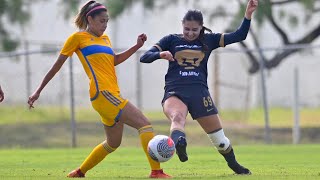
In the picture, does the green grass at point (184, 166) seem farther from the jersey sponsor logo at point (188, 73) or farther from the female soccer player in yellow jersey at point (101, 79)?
the jersey sponsor logo at point (188, 73)

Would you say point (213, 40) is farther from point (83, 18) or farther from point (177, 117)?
point (83, 18)

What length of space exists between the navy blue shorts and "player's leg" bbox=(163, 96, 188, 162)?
0.07 metres

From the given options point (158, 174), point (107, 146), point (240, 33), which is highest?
point (240, 33)

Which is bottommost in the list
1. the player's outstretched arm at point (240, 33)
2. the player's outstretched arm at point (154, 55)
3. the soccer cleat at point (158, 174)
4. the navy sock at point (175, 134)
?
the soccer cleat at point (158, 174)

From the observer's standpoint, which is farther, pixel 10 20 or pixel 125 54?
pixel 10 20

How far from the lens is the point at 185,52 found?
1095cm

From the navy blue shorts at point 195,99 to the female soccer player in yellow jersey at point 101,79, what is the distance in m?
0.53

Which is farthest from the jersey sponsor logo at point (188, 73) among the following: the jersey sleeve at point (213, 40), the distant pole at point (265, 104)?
the distant pole at point (265, 104)

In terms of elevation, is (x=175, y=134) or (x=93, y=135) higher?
(x=175, y=134)

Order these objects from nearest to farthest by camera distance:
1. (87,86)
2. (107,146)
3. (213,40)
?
(107,146) < (213,40) < (87,86)

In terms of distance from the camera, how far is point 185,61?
10.9 meters

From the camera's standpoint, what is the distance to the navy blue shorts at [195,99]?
10.8 meters

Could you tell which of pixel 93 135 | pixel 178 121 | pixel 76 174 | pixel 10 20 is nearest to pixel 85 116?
pixel 93 135

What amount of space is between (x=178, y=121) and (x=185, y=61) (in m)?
0.89
